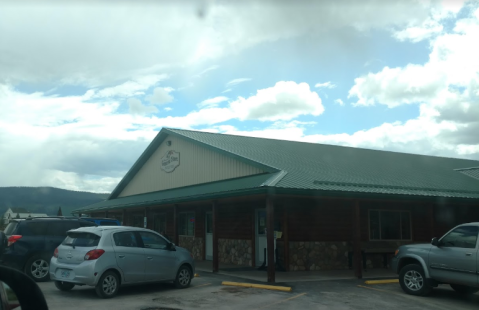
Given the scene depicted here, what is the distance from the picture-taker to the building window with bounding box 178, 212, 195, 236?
23919 mm

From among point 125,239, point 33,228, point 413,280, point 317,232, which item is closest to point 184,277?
point 125,239

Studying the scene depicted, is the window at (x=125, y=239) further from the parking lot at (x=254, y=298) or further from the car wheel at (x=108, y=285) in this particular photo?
the parking lot at (x=254, y=298)

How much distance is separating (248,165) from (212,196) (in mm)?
2491

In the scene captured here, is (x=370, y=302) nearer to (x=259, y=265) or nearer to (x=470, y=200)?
(x=259, y=265)

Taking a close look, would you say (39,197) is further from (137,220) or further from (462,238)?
(462,238)

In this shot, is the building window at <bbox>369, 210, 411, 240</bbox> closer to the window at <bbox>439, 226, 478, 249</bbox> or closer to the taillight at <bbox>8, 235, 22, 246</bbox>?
the window at <bbox>439, 226, 478, 249</bbox>

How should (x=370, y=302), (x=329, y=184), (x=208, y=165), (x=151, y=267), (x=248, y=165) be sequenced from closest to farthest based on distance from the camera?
(x=370, y=302), (x=151, y=267), (x=329, y=184), (x=248, y=165), (x=208, y=165)

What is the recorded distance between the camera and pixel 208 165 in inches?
843

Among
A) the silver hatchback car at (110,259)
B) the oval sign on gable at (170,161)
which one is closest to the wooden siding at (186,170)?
the oval sign on gable at (170,161)

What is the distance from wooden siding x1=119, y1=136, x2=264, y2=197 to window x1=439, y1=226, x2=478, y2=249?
7.32 m

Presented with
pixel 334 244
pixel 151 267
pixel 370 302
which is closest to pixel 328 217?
pixel 334 244

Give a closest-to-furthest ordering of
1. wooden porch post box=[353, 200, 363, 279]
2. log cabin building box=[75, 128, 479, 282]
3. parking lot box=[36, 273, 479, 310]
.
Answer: parking lot box=[36, 273, 479, 310]
wooden porch post box=[353, 200, 363, 279]
log cabin building box=[75, 128, 479, 282]

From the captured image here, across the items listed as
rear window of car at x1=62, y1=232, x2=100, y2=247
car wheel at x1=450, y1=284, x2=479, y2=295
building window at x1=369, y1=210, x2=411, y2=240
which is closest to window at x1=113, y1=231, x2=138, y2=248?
rear window of car at x1=62, y1=232, x2=100, y2=247

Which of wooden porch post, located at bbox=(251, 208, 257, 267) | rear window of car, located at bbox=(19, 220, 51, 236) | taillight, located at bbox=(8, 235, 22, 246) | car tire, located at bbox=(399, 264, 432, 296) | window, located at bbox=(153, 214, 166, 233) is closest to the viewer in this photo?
car tire, located at bbox=(399, 264, 432, 296)
